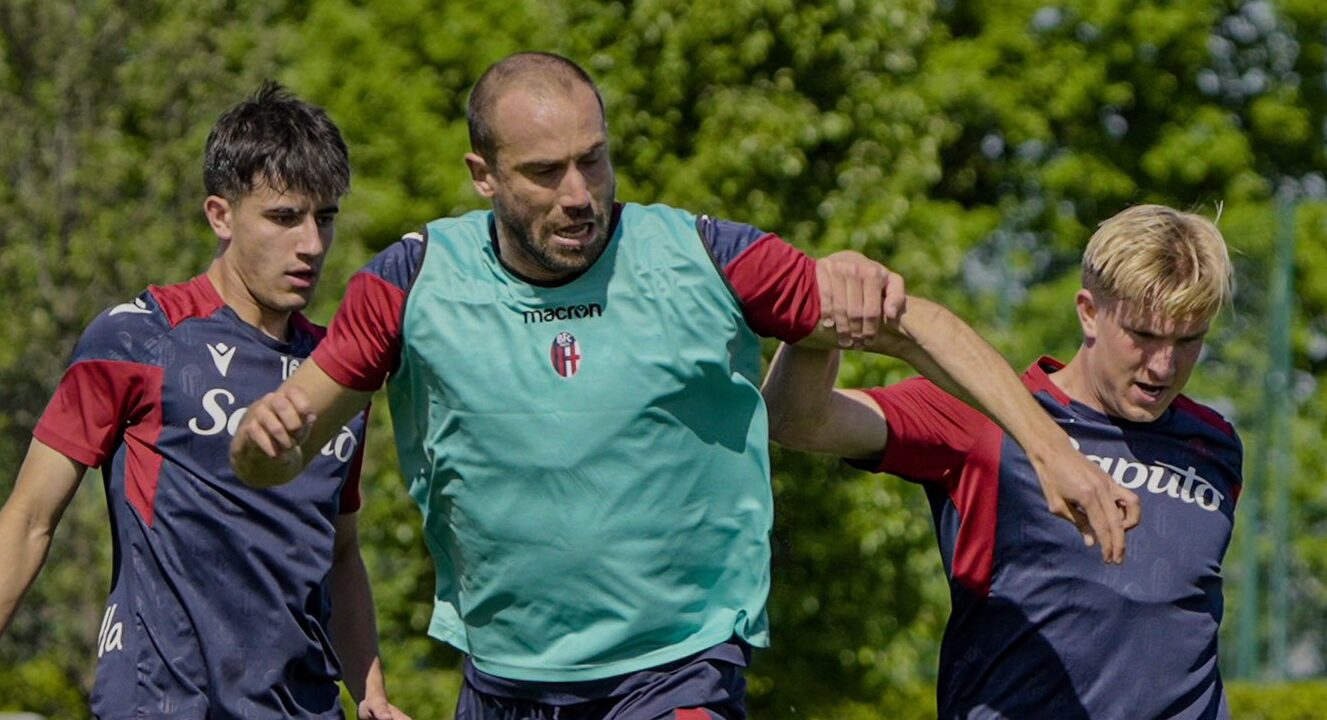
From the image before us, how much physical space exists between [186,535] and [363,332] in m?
1.09

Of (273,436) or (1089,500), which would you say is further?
(273,436)

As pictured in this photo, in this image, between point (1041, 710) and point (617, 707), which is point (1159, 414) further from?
point (617, 707)

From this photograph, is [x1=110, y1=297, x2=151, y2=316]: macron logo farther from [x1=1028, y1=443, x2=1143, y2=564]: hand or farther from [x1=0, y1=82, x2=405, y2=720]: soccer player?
[x1=1028, y1=443, x2=1143, y2=564]: hand

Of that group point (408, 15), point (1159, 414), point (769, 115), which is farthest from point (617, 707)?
point (408, 15)

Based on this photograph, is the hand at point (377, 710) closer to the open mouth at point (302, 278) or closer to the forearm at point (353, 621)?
the forearm at point (353, 621)

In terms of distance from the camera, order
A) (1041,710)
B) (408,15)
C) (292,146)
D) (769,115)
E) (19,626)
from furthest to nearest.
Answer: (408,15), (19,626), (769,115), (292,146), (1041,710)

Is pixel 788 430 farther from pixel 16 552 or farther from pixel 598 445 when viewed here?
pixel 16 552

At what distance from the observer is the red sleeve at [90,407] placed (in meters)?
5.61

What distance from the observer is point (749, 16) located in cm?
1255

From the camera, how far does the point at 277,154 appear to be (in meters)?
5.93

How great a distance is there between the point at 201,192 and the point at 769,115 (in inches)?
139

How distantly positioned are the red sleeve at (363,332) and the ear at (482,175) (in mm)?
311

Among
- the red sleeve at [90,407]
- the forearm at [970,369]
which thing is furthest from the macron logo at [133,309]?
the forearm at [970,369]

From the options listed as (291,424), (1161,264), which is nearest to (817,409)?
(1161,264)
